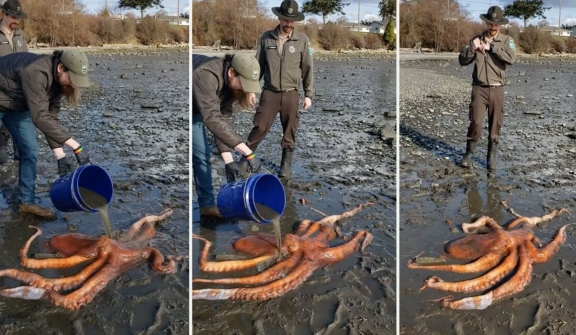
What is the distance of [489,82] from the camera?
7000 mm

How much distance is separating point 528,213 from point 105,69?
17.0 meters

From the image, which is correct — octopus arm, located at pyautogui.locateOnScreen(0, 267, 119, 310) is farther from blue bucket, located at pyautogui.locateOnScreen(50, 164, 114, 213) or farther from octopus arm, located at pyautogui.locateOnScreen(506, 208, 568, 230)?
octopus arm, located at pyautogui.locateOnScreen(506, 208, 568, 230)

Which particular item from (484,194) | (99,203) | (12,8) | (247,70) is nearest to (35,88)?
(99,203)

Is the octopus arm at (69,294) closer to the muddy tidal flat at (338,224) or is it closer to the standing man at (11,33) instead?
the muddy tidal flat at (338,224)

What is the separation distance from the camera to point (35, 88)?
16.3ft

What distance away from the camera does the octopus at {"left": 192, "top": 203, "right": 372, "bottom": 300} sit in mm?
4141

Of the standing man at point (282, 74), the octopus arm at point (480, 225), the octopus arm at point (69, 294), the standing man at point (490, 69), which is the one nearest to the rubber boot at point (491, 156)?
the standing man at point (490, 69)

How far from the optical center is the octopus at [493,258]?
4.18m

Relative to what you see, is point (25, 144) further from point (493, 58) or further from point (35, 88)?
point (493, 58)

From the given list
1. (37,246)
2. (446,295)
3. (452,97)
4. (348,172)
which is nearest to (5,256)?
(37,246)

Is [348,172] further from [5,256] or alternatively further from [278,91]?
[5,256]

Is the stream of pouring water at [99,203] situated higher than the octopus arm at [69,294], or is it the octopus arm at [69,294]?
the stream of pouring water at [99,203]

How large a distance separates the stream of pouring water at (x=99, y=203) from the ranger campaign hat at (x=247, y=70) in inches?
71.6

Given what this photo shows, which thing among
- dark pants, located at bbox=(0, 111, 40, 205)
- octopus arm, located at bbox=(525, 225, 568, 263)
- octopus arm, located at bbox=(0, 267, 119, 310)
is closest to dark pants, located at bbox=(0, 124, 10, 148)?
dark pants, located at bbox=(0, 111, 40, 205)
